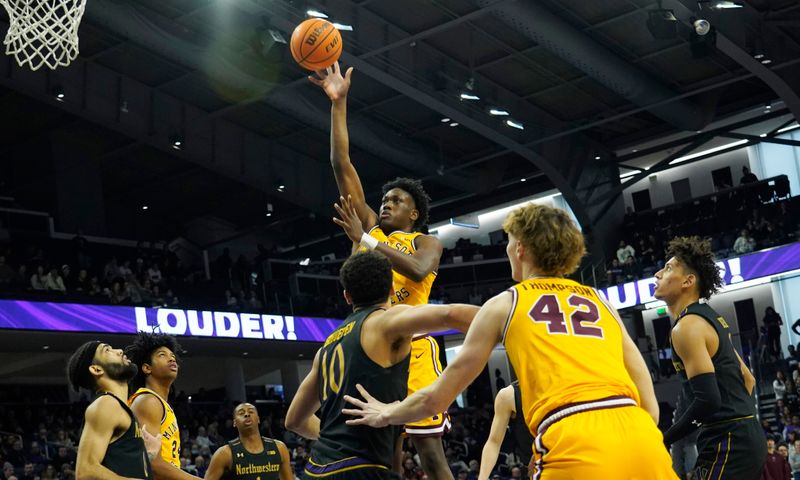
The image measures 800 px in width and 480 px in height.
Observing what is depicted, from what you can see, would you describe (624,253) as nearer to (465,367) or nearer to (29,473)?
(29,473)

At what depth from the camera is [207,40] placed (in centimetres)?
2397

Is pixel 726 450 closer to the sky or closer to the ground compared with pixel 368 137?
closer to the ground

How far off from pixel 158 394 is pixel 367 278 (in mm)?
3242

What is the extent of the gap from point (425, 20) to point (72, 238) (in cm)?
1179

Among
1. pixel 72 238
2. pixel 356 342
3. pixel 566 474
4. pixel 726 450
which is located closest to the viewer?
pixel 566 474

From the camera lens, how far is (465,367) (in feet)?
13.1

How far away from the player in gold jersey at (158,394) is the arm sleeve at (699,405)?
3.13 m

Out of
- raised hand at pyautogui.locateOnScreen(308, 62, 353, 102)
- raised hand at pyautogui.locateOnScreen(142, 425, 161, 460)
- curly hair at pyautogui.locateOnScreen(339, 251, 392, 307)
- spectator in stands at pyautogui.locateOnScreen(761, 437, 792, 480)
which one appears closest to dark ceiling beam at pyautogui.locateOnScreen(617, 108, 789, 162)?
spectator in stands at pyautogui.locateOnScreen(761, 437, 792, 480)

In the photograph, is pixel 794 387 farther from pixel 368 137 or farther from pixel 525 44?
pixel 368 137

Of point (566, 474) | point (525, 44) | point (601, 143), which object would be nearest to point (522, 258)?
point (566, 474)

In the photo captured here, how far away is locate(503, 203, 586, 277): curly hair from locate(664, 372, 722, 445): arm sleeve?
177 cm

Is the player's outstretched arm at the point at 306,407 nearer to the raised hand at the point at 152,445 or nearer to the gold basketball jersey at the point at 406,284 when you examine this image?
the gold basketball jersey at the point at 406,284

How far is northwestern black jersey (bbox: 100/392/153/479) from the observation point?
231 inches

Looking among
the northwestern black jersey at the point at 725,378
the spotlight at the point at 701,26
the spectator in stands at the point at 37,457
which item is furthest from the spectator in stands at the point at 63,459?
the spotlight at the point at 701,26
